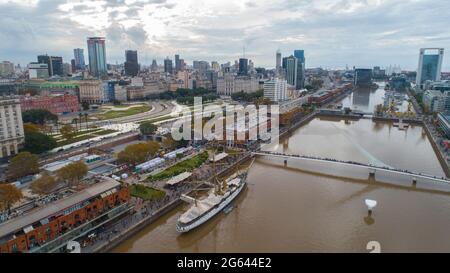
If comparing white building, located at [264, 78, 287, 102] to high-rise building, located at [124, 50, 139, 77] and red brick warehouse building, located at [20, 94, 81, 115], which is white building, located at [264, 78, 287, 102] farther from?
high-rise building, located at [124, 50, 139, 77]

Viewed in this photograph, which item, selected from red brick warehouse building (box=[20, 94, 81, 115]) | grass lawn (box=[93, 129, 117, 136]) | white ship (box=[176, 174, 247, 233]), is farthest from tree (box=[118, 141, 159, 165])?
red brick warehouse building (box=[20, 94, 81, 115])

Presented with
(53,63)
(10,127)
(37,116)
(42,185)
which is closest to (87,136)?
(10,127)

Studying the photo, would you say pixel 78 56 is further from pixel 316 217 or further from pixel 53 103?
pixel 316 217

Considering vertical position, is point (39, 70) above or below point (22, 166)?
above

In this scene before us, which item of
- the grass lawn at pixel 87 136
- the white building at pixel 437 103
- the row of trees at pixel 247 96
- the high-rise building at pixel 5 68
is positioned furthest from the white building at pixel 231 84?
the high-rise building at pixel 5 68
